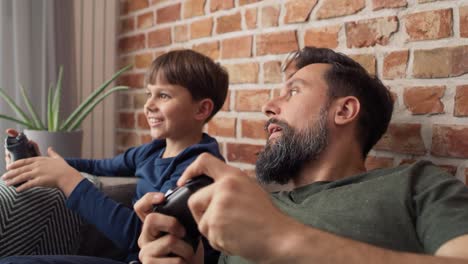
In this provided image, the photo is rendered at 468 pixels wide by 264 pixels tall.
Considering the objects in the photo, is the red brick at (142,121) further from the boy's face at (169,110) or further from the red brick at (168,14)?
the boy's face at (169,110)

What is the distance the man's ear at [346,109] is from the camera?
99cm

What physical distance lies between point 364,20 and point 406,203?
58 cm

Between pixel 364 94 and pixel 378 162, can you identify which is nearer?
pixel 364 94

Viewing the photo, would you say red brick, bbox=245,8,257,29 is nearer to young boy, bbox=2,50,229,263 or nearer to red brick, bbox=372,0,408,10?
young boy, bbox=2,50,229,263

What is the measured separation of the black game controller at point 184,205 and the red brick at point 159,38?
1208 mm

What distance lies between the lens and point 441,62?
39.4 inches

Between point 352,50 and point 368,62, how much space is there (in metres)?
0.06

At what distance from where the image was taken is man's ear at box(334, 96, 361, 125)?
0.99 meters

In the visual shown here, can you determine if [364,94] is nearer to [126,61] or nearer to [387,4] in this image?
[387,4]

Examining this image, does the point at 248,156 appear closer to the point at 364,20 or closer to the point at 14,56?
the point at 364,20

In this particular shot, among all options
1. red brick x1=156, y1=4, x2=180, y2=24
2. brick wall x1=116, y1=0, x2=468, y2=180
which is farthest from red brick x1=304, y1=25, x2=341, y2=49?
red brick x1=156, y1=4, x2=180, y2=24

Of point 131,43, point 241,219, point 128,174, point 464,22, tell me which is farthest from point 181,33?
point 241,219

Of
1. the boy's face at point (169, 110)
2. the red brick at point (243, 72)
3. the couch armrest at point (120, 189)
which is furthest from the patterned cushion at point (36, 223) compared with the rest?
the red brick at point (243, 72)

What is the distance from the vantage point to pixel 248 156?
1449 mm
